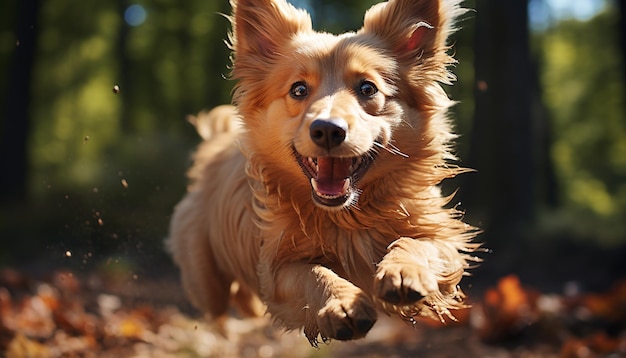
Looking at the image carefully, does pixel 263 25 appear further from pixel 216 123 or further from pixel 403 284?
pixel 216 123

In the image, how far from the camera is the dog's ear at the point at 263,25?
13.5ft

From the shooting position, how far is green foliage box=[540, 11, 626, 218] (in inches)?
1005

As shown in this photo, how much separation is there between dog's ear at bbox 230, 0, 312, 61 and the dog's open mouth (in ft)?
2.81

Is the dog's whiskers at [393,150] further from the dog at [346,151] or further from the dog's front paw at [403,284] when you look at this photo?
the dog's front paw at [403,284]

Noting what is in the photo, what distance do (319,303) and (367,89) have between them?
114 cm

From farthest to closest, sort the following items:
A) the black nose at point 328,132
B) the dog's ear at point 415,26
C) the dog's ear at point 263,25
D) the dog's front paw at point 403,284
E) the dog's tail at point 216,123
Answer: the dog's tail at point 216,123 < the dog's ear at point 263,25 < the dog's ear at point 415,26 < the black nose at point 328,132 < the dog's front paw at point 403,284

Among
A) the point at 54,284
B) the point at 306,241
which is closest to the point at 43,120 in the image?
the point at 54,284

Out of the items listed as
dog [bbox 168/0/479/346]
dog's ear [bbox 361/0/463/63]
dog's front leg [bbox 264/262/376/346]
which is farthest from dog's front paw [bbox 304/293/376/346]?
dog's ear [bbox 361/0/463/63]

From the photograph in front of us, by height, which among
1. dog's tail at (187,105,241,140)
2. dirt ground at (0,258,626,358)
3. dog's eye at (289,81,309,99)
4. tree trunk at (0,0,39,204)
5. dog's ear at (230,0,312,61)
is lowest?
dirt ground at (0,258,626,358)

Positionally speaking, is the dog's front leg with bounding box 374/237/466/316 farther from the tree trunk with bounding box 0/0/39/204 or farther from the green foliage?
the green foliage

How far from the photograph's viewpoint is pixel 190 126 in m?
20.0

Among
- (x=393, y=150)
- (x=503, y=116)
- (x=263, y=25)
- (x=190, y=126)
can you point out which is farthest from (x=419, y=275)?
(x=190, y=126)

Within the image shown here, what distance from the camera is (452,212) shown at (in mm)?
4082

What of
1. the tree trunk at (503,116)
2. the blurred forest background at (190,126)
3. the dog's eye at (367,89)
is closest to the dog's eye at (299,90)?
the dog's eye at (367,89)
